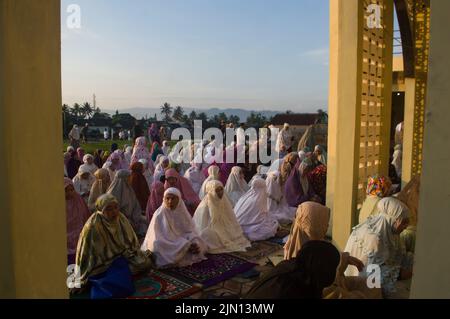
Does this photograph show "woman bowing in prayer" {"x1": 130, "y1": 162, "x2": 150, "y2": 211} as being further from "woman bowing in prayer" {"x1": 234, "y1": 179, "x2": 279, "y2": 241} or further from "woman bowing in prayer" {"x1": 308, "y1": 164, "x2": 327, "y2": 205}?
"woman bowing in prayer" {"x1": 308, "y1": 164, "x2": 327, "y2": 205}

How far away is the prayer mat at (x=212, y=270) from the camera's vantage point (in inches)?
186

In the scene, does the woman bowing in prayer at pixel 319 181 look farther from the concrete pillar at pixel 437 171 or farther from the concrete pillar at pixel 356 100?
the concrete pillar at pixel 437 171

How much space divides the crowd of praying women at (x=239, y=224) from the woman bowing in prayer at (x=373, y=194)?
0.01m

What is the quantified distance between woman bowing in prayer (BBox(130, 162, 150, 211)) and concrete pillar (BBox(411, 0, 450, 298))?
6.47 meters

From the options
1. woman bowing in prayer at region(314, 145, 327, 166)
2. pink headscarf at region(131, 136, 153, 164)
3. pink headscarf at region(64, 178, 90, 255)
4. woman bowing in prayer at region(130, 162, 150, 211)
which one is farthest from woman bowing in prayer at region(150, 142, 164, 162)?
pink headscarf at region(64, 178, 90, 255)

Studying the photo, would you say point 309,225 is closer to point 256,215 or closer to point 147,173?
point 256,215

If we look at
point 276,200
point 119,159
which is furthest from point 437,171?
point 119,159

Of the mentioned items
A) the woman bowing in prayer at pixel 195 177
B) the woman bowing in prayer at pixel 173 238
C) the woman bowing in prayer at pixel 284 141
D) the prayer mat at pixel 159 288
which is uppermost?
the woman bowing in prayer at pixel 284 141

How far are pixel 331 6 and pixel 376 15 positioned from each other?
559mm

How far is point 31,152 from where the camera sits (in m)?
1.87

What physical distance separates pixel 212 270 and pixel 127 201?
7.60 ft

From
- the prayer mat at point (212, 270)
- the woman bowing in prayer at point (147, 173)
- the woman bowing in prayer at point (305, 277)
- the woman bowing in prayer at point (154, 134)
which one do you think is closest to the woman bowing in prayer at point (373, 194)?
the prayer mat at point (212, 270)

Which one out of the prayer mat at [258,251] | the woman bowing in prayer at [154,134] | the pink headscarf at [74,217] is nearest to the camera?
the pink headscarf at [74,217]

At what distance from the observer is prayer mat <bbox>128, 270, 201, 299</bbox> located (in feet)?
13.9
